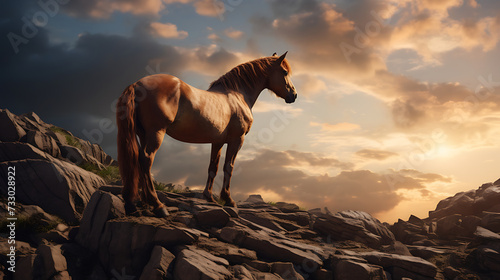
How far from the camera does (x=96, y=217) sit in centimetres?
624

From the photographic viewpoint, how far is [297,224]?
31.7ft

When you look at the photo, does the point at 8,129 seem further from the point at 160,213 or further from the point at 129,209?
the point at 160,213

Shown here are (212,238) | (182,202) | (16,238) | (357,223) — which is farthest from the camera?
(357,223)

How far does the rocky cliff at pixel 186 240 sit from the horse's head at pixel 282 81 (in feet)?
11.0

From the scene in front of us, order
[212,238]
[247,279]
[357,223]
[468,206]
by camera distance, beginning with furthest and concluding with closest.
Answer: [468,206], [357,223], [212,238], [247,279]

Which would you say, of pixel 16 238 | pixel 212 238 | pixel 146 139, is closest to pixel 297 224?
pixel 212 238

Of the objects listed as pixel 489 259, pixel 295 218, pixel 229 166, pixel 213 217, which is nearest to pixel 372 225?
pixel 295 218

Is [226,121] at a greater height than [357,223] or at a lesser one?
greater

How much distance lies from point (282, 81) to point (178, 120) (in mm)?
4057

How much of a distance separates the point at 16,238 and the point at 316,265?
213 inches

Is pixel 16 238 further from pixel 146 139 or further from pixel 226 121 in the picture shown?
pixel 226 121

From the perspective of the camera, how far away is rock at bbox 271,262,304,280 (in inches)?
237

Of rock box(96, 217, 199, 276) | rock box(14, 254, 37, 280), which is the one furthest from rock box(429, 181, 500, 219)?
rock box(14, 254, 37, 280)

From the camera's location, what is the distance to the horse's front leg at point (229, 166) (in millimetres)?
8891
